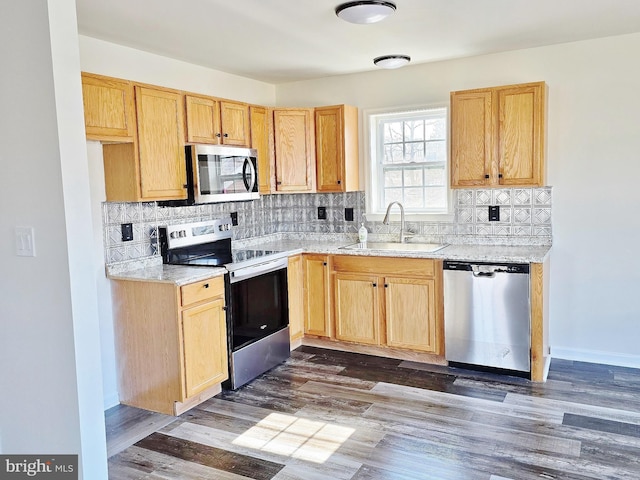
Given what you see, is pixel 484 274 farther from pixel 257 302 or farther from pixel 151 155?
pixel 151 155

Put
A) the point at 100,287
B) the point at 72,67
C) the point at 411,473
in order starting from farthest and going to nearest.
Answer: the point at 100,287
the point at 411,473
the point at 72,67

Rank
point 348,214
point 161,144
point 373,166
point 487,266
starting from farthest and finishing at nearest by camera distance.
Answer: point 348,214, point 373,166, point 487,266, point 161,144

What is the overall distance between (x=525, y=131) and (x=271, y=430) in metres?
2.69

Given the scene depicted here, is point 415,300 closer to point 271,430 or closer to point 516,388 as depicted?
point 516,388

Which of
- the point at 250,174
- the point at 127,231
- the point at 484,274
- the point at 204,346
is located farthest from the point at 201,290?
the point at 484,274

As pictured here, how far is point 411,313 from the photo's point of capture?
404cm

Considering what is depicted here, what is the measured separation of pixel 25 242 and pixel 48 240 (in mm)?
144

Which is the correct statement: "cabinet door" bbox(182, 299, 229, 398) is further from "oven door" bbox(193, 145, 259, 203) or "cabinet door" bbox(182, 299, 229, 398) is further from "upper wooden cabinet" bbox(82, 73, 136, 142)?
"upper wooden cabinet" bbox(82, 73, 136, 142)

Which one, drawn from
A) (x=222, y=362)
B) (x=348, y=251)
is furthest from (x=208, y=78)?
(x=222, y=362)

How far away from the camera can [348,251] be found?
424 centimetres

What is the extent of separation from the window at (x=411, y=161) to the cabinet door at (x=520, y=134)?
643 mm

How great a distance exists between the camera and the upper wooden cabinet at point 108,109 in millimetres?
2977

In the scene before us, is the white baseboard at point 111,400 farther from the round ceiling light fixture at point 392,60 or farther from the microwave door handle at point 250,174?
the round ceiling light fixture at point 392,60

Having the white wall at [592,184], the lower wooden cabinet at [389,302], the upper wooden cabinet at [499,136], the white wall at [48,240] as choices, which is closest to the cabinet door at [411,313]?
the lower wooden cabinet at [389,302]
